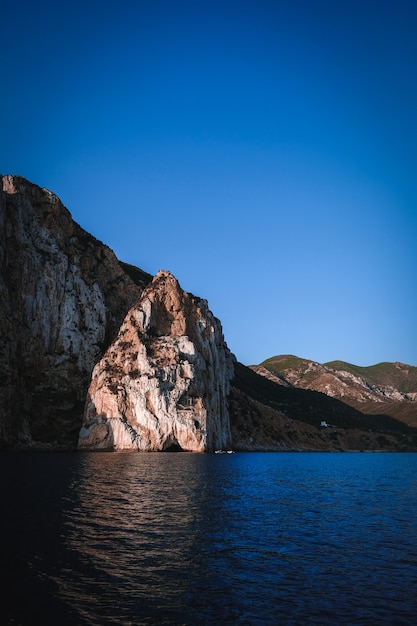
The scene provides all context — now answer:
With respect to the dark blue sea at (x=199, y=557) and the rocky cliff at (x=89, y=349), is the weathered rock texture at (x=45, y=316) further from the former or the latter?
the dark blue sea at (x=199, y=557)

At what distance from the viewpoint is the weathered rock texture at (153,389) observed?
99.8 meters

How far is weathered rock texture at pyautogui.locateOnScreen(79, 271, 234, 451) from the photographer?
9975 cm

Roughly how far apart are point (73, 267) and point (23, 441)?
46.0 m

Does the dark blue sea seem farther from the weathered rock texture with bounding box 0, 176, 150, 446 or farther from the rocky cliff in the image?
the weathered rock texture with bounding box 0, 176, 150, 446

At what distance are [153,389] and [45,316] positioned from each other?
108ft

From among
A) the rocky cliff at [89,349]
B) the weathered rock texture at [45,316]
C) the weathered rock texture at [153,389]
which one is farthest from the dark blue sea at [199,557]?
the weathered rock texture at [45,316]

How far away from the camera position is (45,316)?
11262cm

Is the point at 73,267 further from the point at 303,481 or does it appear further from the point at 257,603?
the point at 257,603

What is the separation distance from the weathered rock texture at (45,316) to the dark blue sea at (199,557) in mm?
62911

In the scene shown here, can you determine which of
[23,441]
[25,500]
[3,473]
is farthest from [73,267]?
[25,500]

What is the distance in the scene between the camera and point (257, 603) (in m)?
15.4

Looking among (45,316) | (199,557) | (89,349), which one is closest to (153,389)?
(89,349)

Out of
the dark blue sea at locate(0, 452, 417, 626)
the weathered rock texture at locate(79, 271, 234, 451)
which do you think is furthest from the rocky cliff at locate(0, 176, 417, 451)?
the dark blue sea at locate(0, 452, 417, 626)

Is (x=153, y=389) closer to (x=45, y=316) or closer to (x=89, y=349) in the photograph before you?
(x=89, y=349)
